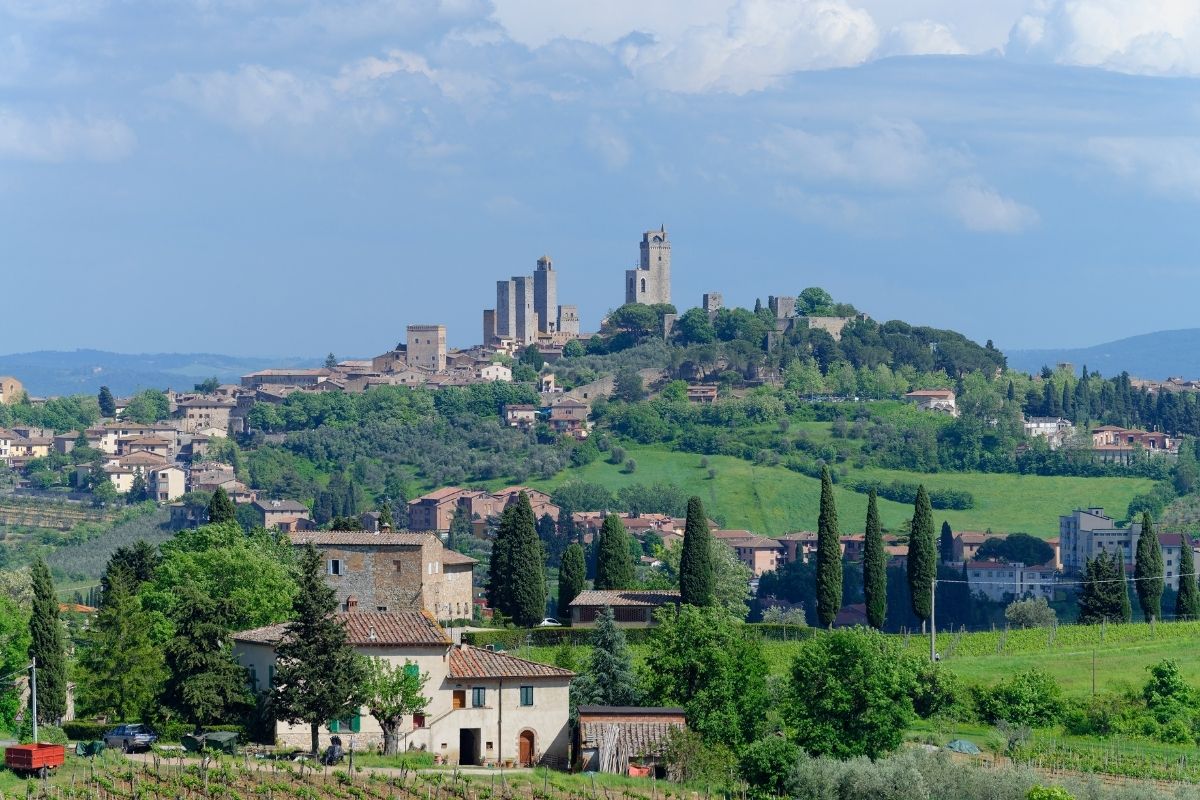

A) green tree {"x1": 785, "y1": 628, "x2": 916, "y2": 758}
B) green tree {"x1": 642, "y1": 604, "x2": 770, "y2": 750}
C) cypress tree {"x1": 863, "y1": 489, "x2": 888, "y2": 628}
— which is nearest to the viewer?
green tree {"x1": 785, "y1": 628, "x2": 916, "y2": 758}

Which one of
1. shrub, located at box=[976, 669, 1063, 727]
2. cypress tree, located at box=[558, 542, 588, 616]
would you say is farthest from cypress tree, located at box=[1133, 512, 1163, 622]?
cypress tree, located at box=[558, 542, 588, 616]

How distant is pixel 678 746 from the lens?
43844 millimetres

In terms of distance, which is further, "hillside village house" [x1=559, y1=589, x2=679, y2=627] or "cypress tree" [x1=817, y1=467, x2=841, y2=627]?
"cypress tree" [x1=817, y1=467, x2=841, y2=627]

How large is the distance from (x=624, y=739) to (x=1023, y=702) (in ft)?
38.0

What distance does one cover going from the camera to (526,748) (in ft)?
151

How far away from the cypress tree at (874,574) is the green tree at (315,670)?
2925cm

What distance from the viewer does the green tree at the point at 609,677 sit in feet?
163

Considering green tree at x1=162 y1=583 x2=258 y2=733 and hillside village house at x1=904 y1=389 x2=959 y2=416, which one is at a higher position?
hillside village house at x1=904 y1=389 x2=959 y2=416

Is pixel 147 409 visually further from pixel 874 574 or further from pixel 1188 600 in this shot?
pixel 1188 600

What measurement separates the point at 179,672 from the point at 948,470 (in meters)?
101

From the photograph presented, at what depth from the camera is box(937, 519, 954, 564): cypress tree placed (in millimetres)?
117000

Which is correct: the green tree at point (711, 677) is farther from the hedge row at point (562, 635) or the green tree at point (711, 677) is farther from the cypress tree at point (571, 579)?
the cypress tree at point (571, 579)

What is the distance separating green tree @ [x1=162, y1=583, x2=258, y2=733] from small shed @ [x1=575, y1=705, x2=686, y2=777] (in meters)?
7.54

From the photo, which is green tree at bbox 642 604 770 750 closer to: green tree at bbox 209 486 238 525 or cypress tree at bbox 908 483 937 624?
cypress tree at bbox 908 483 937 624
